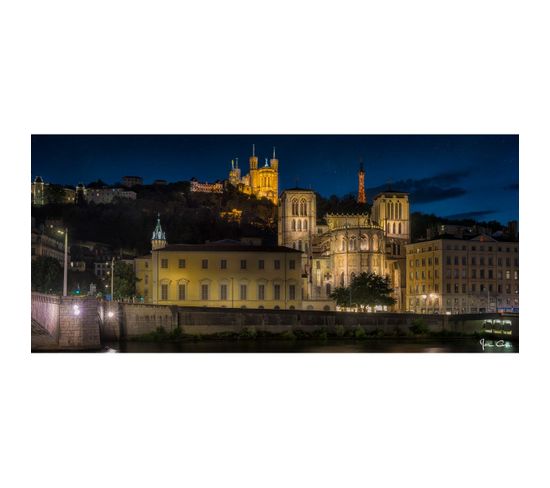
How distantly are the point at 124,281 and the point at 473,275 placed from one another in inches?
603

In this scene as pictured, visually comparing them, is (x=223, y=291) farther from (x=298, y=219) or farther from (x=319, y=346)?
(x=298, y=219)

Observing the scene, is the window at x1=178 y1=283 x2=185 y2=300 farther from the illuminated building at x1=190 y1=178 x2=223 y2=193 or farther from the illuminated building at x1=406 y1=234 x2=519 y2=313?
the illuminated building at x1=406 y1=234 x2=519 y2=313

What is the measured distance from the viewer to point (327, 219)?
53125 mm

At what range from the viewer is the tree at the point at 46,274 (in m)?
30.7

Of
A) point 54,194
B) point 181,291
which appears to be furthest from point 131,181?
point 181,291

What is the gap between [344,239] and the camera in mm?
46938

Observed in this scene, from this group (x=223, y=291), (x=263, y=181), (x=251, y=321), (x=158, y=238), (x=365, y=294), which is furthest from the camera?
(x=263, y=181)

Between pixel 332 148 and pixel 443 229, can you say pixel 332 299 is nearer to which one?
pixel 443 229

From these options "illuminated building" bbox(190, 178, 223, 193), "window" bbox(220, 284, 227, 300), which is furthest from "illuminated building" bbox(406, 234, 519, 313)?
"illuminated building" bbox(190, 178, 223, 193)

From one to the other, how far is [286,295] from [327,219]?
780 inches

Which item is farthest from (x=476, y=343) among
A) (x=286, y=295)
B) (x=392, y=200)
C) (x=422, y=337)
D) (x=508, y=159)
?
(x=392, y=200)

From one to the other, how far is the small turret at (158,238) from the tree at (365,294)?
824 cm

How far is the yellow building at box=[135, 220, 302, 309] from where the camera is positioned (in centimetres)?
3266
